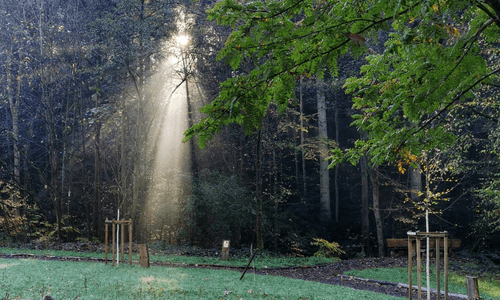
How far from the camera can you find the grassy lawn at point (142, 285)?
7.32 metres

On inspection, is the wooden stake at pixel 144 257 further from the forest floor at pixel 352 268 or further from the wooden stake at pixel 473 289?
the wooden stake at pixel 473 289

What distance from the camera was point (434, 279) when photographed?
11867mm

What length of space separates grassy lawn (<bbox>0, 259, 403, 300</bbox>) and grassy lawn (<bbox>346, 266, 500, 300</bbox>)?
9.93ft

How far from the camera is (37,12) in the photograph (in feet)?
63.2

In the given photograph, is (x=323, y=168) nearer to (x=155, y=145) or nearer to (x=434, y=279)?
(x=155, y=145)

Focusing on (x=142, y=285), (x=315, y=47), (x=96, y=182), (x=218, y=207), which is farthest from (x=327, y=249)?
(x=315, y=47)

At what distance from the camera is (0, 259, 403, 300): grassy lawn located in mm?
7320

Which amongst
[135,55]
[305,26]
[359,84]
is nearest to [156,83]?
[135,55]

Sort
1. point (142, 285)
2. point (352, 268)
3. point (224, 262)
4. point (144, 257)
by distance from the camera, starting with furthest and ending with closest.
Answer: point (352, 268)
point (224, 262)
point (144, 257)
point (142, 285)

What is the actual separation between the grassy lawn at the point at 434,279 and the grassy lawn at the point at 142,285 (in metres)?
3.03

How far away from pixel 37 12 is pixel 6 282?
581 inches

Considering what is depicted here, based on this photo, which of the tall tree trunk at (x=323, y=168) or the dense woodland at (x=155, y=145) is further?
the tall tree trunk at (x=323, y=168)

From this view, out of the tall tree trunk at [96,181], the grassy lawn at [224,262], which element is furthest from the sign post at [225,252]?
the tall tree trunk at [96,181]

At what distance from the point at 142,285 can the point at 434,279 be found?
313 inches
